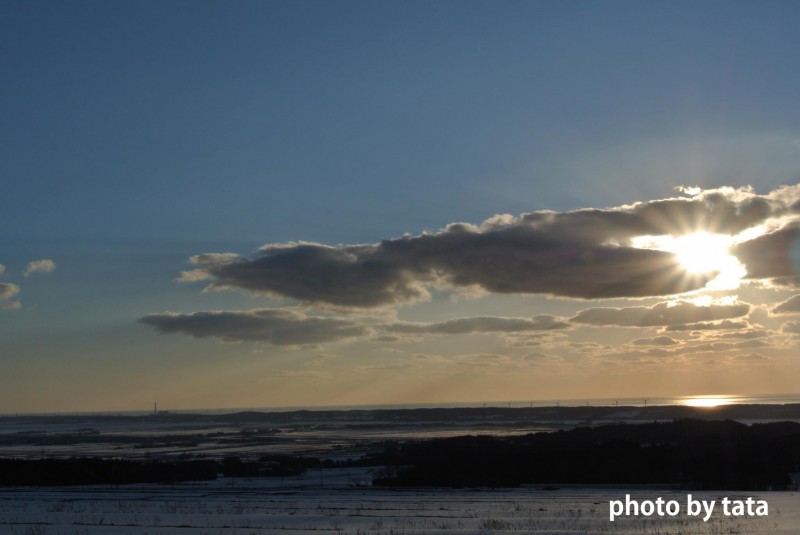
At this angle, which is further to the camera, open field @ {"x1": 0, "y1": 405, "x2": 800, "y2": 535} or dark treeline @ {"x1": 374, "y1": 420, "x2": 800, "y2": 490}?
dark treeline @ {"x1": 374, "y1": 420, "x2": 800, "y2": 490}

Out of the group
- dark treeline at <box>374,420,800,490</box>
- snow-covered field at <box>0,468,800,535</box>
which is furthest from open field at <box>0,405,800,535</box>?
dark treeline at <box>374,420,800,490</box>

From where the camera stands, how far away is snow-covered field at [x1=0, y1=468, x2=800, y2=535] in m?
27.7

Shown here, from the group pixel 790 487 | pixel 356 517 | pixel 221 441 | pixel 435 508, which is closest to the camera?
pixel 356 517

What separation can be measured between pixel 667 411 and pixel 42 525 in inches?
7201

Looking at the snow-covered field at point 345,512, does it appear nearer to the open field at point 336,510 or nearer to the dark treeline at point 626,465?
the open field at point 336,510

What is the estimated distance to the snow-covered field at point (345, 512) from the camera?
27.7m

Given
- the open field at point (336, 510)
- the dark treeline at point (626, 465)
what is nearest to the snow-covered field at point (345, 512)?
the open field at point (336, 510)

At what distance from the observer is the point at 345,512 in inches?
1353

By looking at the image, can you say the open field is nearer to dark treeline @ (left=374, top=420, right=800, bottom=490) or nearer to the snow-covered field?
the snow-covered field

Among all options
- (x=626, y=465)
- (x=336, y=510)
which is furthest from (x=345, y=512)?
(x=626, y=465)

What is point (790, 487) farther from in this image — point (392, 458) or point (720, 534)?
point (392, 458)

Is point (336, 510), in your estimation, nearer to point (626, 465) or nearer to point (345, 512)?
point (345, 512)

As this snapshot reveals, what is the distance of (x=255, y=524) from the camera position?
29.9 metres

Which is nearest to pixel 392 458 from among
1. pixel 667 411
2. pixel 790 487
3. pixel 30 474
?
pixel 30 474
